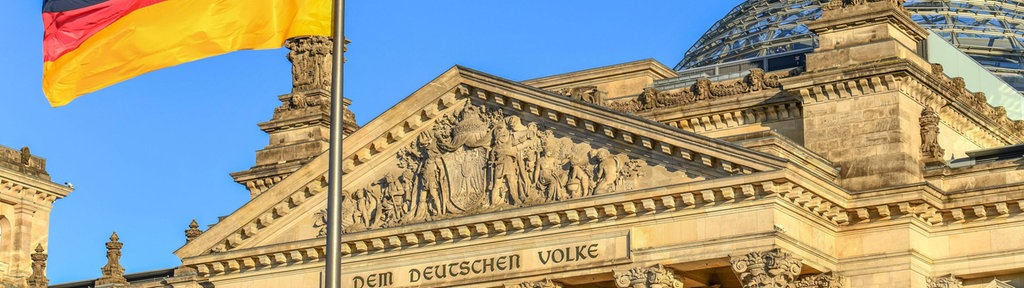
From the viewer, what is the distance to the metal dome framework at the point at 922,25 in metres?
85.2

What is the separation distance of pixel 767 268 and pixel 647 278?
336 centimetres

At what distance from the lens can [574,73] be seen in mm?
69750

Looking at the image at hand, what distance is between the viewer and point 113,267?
76.9 metres

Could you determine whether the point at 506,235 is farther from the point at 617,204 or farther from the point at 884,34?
the point at 884,34

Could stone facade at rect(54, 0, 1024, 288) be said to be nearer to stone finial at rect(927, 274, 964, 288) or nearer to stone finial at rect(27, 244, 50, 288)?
stone finial at rect(927, 274, 964, 288)

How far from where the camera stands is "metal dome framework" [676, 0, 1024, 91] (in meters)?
85.2

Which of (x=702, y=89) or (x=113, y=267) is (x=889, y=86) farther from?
(x=113, y=267)

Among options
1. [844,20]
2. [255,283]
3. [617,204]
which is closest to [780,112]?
[844,20]

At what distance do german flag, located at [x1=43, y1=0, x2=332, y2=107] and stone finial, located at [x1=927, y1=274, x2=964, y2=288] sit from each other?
2353 cm

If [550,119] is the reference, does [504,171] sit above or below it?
below

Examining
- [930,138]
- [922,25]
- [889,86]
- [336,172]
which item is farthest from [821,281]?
[922,25]

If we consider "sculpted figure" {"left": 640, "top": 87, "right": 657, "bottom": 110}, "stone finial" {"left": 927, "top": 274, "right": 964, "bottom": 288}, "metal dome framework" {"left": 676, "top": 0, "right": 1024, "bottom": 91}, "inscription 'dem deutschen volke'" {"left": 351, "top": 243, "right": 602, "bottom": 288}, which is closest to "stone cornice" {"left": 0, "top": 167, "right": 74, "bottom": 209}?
"metal dome framework" {"left": 676, "top": 0, "right": 1024, "bottom": 91}

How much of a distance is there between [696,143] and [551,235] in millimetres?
5068

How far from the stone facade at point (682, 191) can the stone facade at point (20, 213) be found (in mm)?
28090
